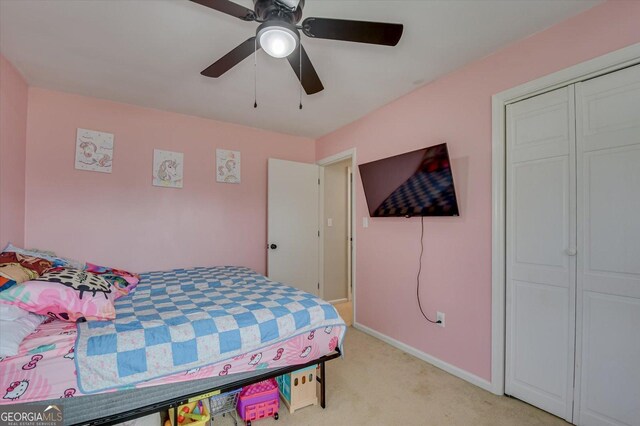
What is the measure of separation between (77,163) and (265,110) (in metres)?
1.90

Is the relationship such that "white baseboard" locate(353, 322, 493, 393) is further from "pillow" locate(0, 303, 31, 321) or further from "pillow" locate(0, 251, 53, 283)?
"pillow" locate(0, 251, 53, 283)

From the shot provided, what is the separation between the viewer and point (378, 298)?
3.15 m

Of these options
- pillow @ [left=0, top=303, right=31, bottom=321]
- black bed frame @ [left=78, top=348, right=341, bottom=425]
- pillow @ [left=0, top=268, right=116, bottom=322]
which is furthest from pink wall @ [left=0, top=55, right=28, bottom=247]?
black bed frame @ [left=78, top=348, right=341, bottom=425]

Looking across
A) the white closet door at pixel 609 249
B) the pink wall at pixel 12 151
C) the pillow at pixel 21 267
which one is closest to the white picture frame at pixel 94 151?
the pink wall at pixel 12 151

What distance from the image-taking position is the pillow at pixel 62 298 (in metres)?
1.42

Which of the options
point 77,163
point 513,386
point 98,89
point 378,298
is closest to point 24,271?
point 77,163

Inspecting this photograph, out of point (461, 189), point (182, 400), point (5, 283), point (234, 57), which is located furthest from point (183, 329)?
point (461, 189)

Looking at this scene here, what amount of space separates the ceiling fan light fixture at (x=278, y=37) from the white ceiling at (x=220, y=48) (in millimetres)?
471

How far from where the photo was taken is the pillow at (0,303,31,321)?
1.33 meters

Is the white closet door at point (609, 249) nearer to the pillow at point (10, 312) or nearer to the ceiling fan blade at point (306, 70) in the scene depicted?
the ceiling fan blade at point (306, 70)

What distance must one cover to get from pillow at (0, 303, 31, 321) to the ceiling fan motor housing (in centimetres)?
178

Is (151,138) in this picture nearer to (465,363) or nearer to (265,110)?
(265,110)

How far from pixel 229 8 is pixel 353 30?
569 mm

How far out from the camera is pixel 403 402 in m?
2.00
